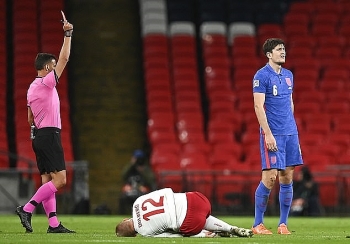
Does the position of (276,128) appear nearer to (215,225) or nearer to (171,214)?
(215,225)

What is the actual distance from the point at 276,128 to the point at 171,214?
2.45m

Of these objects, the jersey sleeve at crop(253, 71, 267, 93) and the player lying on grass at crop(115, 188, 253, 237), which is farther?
the jersey sleeve at crop(253, 71, 267, 93)

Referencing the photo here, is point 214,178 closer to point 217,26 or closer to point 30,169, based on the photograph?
point 30,169

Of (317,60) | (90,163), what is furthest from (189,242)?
(317,60)

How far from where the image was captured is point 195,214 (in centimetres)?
1111

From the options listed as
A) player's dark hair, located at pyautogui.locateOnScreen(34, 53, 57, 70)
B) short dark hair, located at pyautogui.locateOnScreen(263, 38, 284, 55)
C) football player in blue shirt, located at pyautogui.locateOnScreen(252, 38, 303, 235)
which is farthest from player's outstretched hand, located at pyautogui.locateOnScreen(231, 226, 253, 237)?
player's dark hair, located at pyautogui.locateOnScreen(34, 53, 57, 70)

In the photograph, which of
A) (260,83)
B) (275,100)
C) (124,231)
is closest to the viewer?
(124,231)

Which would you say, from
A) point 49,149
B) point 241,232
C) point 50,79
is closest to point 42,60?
point 50,79

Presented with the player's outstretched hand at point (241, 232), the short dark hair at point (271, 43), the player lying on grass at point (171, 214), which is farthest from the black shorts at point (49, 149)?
the short dark hair at point (271, 43)

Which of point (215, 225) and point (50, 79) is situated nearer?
point (215, 225)

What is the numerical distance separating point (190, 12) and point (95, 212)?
8237 mm

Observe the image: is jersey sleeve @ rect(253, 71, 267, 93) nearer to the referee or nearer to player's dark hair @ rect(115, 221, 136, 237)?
the referee

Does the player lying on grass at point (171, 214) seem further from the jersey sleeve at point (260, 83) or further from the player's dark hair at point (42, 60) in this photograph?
the player's dark hair at point (42, 60)

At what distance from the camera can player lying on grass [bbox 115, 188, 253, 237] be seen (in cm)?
1109
